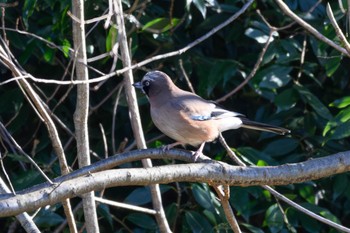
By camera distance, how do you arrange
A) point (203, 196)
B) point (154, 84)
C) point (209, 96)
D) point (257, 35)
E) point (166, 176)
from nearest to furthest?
point (166, 176), point (203, 196), point (154, 84), point (257, 35), point (209, 96)

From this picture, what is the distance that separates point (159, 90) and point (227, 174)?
1868 millimetres

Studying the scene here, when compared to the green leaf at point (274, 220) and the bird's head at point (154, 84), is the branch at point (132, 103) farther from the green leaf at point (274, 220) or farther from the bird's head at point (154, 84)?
the green leaf at point (274, 220)

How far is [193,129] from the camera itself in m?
4.92

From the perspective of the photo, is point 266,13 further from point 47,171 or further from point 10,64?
point 10,64

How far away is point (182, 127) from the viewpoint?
4.91 m

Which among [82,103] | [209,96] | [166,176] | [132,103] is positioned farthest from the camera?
[209,96]

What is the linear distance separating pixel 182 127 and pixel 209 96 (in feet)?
3.20

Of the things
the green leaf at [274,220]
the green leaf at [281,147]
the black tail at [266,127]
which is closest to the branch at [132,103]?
the green leaf at [274,220]

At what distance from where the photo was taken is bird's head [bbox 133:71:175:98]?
17.0 ft

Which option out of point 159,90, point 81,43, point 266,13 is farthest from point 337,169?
point 266,13

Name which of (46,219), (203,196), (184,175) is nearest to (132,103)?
(203,196)

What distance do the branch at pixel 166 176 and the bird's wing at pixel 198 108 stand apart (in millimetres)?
1200

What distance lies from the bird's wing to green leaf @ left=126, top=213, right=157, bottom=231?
0.76 metres

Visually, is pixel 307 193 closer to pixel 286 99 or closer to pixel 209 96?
pixel 286 99
